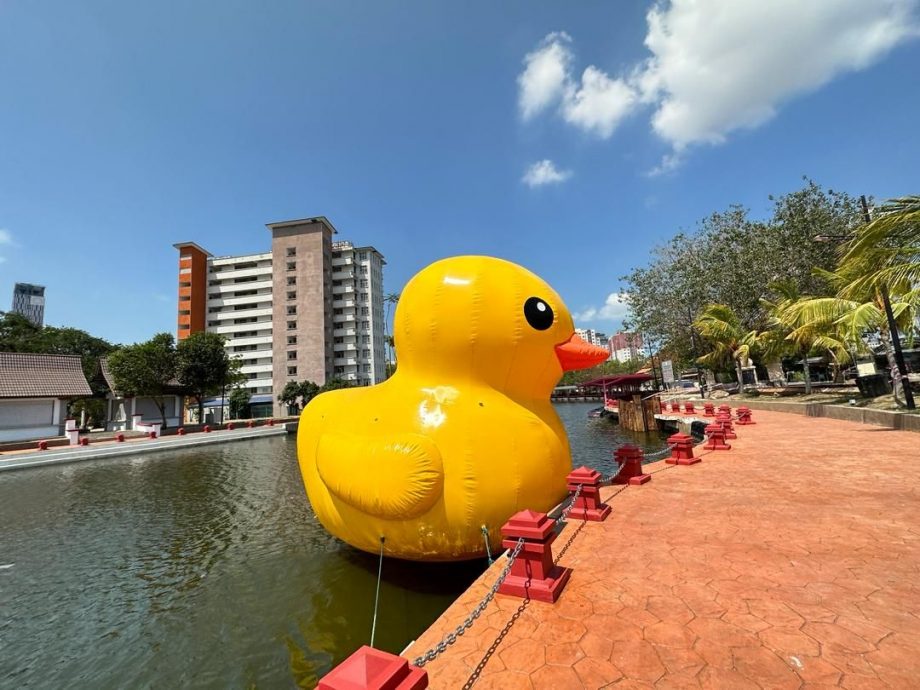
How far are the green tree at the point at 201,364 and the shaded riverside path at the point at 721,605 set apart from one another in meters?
38.8

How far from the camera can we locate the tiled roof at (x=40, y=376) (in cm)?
2733

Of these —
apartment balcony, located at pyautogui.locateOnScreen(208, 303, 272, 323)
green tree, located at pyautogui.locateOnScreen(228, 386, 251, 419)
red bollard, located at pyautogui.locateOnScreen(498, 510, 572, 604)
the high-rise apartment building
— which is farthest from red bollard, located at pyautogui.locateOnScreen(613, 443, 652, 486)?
apartment balcony, located at pyautogui.locateOnScreen(208, 303, 272, 323)

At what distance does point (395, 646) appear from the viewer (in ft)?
15.5

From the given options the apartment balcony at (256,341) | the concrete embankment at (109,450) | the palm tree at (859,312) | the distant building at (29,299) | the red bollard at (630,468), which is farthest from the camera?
the distant building at (29,299)

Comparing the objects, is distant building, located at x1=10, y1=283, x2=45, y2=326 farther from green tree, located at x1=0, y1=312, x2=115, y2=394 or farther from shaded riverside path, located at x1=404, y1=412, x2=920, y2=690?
shaded riverside path, located at x1=404, y1=412, x2=920, y2=690

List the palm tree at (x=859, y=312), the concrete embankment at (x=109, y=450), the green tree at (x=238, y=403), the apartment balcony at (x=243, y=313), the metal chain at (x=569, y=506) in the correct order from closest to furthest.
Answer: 1. the metal chain at (x=569, y=506)
2. the palm tree at (x=859, y=312)
3. the concrete embankment at (x=109, y=450)
4. the green tree at (x=238, y=403)
5. the apartment balcony at (x=243, y=313)

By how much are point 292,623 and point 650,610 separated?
4.45m

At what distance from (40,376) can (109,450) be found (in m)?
11.6

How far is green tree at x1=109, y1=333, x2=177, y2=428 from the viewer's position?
32.7 metres

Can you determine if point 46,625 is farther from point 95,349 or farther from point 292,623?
point 95,349

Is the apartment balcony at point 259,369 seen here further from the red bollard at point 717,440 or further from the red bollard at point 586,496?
the red bollard at point 586,496

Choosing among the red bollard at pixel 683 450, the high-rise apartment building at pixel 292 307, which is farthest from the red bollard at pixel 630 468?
the high-rise apartment building at pixel 292 307

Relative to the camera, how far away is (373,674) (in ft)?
7.55

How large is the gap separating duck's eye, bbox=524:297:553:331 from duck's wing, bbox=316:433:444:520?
2.31 meters
